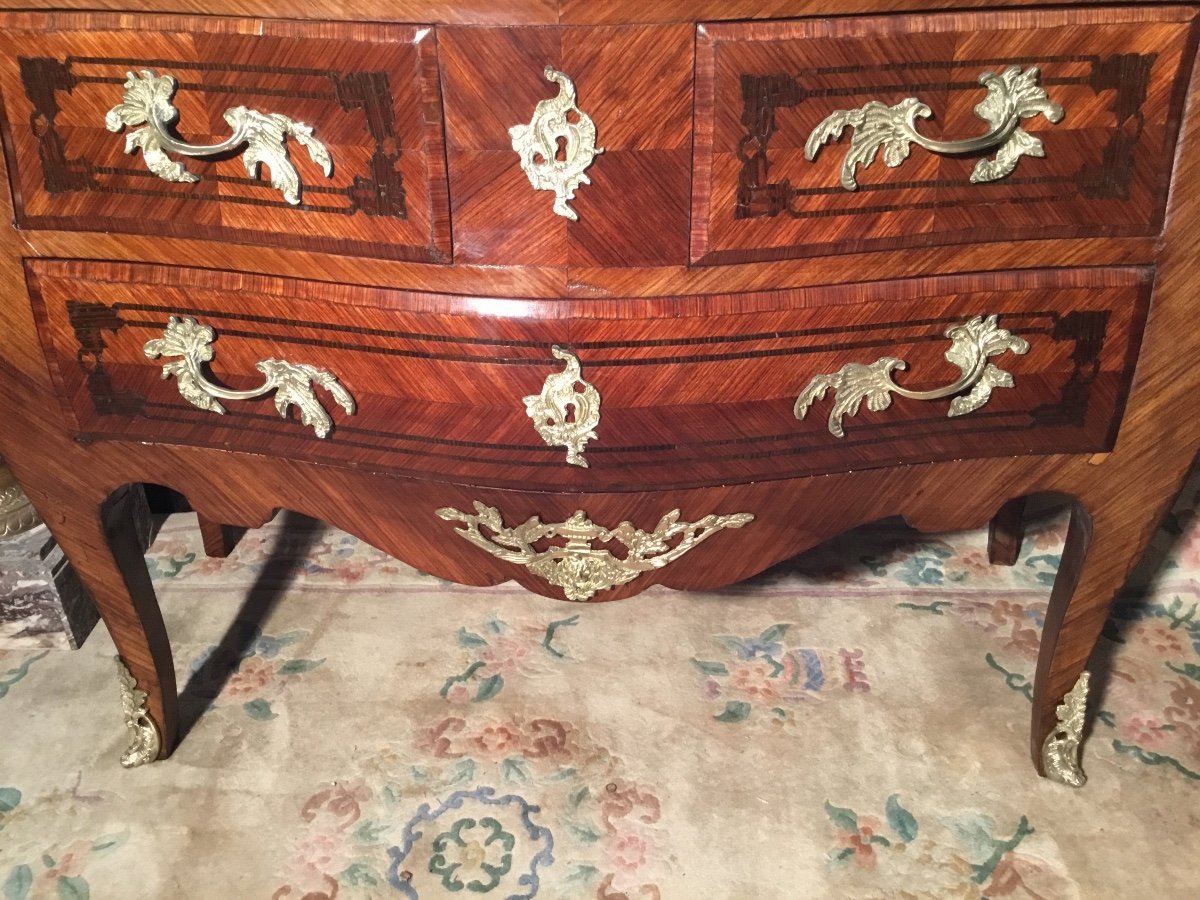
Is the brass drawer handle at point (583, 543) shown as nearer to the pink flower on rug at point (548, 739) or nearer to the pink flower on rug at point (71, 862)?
the pink flower on rug at point (548, 739)

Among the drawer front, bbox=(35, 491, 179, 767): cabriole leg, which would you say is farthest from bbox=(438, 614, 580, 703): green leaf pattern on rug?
the drawer front

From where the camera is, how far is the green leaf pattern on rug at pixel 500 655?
1.33 metres

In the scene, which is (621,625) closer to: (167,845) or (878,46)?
(167,845)

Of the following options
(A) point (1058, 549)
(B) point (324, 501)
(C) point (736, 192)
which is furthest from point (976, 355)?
(A) point (1058, 549)

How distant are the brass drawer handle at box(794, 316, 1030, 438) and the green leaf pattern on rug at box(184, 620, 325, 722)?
2.65 ft

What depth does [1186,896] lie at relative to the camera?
3.50 ft

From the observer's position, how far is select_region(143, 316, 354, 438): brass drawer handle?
877 mm

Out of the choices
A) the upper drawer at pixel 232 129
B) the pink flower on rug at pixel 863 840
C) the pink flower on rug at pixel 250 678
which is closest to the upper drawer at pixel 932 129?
the upper drawer at pixel 232 129

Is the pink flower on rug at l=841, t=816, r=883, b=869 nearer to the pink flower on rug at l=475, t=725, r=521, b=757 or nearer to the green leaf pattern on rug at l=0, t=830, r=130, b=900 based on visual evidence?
the pink flower on rug at l=475, t=725, r=521, b=757

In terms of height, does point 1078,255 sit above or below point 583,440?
above

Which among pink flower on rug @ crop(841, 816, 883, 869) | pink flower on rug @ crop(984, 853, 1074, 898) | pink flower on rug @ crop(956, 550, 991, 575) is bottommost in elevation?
pink flower on rug @ crop(984, 853, 1074, 898)

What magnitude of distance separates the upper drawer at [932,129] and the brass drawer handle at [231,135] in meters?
0.30

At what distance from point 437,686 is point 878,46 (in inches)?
36.8

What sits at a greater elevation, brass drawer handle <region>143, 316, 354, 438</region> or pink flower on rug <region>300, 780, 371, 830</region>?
brass drawer handle <region>143, 316, 354, 438</region>
